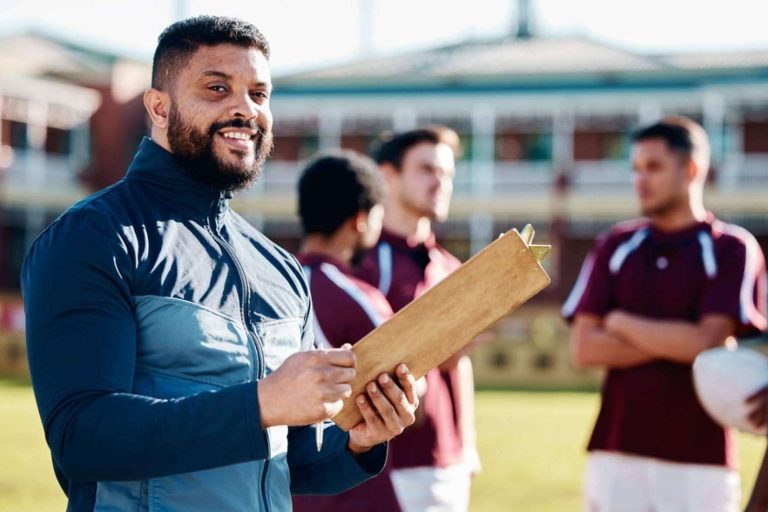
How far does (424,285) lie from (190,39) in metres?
2.99

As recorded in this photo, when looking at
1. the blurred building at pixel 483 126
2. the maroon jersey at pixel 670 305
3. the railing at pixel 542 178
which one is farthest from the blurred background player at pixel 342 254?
the railing at pixel 542 178

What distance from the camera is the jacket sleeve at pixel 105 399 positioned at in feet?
7.56

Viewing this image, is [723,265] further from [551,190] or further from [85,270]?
[551,190]

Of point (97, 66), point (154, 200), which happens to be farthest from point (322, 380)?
point (97, 66)

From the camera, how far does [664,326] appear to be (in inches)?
209

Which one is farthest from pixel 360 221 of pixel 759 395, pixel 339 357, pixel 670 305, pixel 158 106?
pixel 339 357

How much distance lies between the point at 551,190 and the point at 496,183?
6.83 ft

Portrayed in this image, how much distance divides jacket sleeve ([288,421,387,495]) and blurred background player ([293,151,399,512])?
119 cm

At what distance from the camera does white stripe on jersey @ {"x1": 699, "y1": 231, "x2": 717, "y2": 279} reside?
17.8 ft

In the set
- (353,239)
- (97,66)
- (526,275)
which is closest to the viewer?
(526,275)

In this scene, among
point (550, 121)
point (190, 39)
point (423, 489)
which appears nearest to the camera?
point (190, 39)

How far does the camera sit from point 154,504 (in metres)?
2.48

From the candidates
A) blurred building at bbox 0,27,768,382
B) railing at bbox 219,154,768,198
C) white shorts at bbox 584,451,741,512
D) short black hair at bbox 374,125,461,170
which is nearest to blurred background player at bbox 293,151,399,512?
short black hair at bbox 374,125,461,170

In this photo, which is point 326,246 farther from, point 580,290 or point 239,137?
point 239,137
